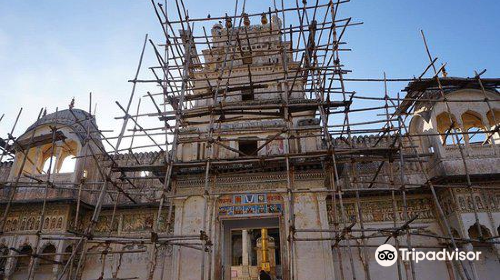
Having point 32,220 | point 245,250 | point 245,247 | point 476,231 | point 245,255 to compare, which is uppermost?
point 245,247

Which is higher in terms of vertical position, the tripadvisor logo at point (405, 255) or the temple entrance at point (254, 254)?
the temple entrance at point (254, 254)

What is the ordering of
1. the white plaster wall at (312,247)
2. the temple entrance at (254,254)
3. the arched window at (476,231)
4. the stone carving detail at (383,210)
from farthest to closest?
the temple entrance at (254,254), the stone carving detail at (383,210), the arched window at (476,231), the white plaster wall at (312,247)

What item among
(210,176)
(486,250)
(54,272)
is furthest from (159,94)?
(486,250)

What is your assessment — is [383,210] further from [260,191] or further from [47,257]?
[47,257]

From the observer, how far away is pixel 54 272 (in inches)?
515

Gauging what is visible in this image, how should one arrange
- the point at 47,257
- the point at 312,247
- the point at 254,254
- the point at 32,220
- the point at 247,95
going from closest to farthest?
the point at 312,247
the point at 47,257
the point at 32,220
the point at 247,95
the point at 254,254

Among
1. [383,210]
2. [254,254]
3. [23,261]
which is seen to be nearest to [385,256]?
[383,210]

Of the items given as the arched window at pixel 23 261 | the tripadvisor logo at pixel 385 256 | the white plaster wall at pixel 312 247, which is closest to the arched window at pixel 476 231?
the tripadvisor logo at pixel 385 256

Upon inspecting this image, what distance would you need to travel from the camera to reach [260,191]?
11180 mm

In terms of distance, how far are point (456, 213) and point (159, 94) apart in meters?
12.1

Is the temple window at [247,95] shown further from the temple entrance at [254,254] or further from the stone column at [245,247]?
the stone column at [245,247]

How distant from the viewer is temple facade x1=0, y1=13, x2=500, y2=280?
36.5 ft

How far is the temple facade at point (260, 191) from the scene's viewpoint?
1112 centimetres

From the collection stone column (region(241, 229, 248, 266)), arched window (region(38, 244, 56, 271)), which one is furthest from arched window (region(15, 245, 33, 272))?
stone column (region(241, 229, 248, 266))
